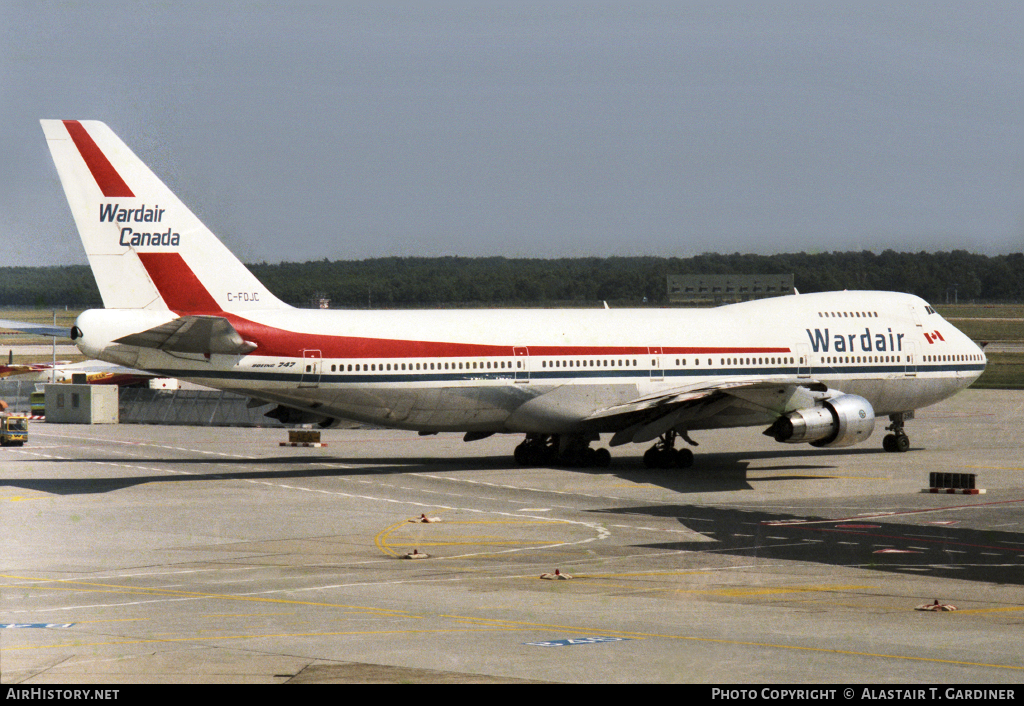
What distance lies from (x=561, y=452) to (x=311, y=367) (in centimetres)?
1039

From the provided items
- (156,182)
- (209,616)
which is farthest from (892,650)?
(156,182)

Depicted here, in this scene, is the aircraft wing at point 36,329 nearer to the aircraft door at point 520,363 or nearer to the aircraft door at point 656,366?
the aircraft door at point 520,363

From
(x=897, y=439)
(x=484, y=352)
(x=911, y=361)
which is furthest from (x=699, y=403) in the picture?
(x=897, y=439)

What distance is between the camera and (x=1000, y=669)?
14422 mm

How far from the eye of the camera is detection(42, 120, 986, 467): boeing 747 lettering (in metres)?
37.8

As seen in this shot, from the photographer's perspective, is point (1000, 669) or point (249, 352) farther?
point (249, 352)

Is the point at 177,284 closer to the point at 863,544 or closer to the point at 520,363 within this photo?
the point at 520,363

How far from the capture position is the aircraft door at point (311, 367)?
128 feet

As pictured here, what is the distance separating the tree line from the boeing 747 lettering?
25.3 metres

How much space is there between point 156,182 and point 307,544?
16.5 metres

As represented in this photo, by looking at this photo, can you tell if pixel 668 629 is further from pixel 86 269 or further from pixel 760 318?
pixel 86 269

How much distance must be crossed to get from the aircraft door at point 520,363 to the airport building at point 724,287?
4013 cm

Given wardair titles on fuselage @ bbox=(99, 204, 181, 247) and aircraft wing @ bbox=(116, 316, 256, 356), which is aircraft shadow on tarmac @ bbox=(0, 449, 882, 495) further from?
wardair titles on fuselage @ bbox=(99, 204, 181, 247)

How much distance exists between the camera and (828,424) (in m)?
38.8
